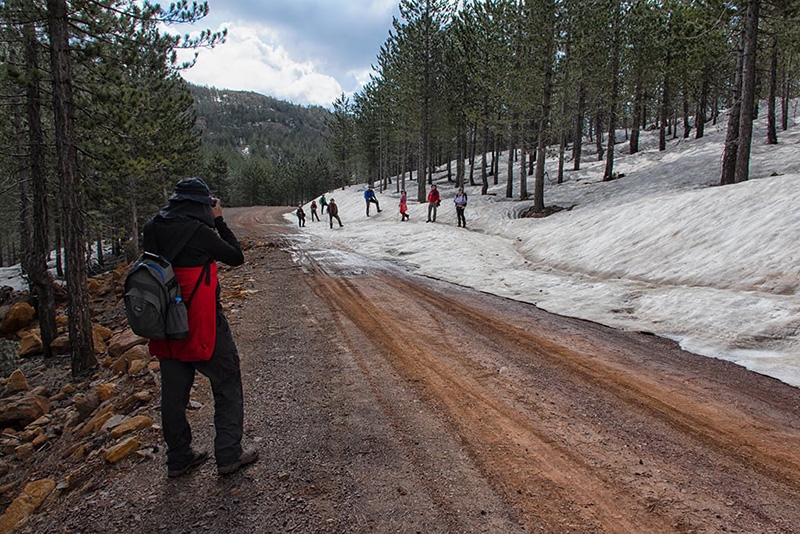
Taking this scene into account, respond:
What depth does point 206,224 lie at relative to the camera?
117 inches

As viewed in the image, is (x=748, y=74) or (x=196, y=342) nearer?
(x=196, y=342)

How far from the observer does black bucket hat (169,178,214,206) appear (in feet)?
9.71

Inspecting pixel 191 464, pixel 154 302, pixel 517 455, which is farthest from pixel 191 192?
pixel 517 455

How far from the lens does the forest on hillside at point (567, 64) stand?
45.5 feet

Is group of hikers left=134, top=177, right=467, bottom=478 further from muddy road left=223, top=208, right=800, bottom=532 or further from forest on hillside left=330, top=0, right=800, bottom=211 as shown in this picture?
forest on hillside left=330, top=0, right=800, bottom=211

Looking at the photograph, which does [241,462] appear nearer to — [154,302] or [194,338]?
[194,338]

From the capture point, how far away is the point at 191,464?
120 inches

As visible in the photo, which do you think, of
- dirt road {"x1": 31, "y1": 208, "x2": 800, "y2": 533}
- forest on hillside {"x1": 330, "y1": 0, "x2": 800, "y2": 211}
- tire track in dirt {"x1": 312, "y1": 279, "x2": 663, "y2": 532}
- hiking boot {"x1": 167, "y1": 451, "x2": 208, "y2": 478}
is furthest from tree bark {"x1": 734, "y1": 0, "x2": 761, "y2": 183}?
hiking boot {"x1": 167, "y1": 451, "x2": 208, "y2": 478}

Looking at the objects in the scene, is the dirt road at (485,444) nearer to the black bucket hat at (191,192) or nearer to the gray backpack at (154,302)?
the gray backpack at (154,302)

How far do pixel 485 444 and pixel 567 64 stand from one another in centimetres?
1932

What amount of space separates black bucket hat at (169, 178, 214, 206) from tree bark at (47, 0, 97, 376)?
5.74 metres

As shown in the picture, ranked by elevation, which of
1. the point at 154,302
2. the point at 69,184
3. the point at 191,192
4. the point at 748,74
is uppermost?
the point at 748,74

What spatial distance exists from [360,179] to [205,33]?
3246 inches

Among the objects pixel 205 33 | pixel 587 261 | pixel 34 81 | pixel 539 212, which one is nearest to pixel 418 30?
pixel 539 212
